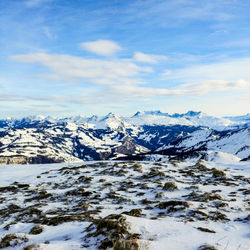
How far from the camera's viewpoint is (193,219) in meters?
12.5

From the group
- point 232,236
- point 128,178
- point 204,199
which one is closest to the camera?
point 232,236

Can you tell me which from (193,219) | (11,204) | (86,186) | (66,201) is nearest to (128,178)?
(86,186)

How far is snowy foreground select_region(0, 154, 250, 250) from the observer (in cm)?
872

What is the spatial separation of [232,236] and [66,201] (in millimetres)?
13154

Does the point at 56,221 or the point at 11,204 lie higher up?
the point at 56,221

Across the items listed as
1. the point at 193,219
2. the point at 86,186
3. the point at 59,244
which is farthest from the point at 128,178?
the point at 59,244

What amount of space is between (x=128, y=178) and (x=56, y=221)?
1594 centimetres

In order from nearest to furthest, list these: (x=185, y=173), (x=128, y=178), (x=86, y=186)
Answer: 1. (x=86, y=186)
2. (x=128, y=178)
3. (x=185, y=173)

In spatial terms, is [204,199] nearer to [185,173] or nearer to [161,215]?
[161,215]

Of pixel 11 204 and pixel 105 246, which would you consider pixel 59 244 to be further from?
pixel 11 204

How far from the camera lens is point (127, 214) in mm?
13539

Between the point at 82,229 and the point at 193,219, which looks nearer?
the point at 82,229

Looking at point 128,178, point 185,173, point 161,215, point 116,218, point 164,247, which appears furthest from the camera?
point 185,173

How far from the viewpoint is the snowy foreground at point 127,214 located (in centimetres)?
872
